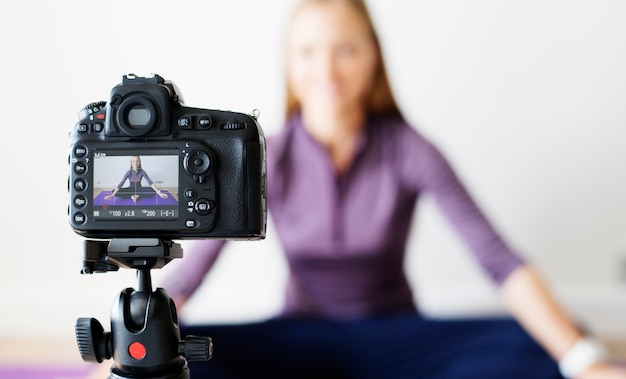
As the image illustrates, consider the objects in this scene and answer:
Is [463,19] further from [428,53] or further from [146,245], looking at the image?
[146,245]

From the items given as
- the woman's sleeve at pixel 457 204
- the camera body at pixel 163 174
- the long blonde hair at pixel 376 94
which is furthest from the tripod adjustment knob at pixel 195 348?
the long blonde hair at pixel 376 94

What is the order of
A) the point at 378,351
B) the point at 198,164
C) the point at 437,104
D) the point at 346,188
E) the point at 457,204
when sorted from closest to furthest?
the point at 198,164
the point at 378,351
the point at 457,204
the point at 346,188
the point at 437,104

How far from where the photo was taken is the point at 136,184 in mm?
624

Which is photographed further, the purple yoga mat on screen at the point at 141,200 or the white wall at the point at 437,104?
the white wall at the point at 437,104

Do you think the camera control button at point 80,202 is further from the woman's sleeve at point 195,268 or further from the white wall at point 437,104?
the white wall at point 437,104

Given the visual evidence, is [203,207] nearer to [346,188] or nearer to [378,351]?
[378,351]

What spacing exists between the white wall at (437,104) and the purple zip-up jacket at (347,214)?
281mm

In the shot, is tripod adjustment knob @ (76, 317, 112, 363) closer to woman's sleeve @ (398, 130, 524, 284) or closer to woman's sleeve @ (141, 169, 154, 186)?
woman's sleeve @ (141, 169, 154, 186)

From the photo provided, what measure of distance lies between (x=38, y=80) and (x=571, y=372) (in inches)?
63.6

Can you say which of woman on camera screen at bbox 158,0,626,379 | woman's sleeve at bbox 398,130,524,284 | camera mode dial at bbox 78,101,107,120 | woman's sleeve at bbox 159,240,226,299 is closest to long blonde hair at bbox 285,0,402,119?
woman on camera screen at bbox 158,0,626,379

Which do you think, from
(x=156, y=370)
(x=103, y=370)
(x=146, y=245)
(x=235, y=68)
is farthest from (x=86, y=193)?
(x=235, y=68)

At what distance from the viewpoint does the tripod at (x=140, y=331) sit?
2.03 feet

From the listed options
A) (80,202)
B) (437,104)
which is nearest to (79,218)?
(80,202)

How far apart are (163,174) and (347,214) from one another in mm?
955
